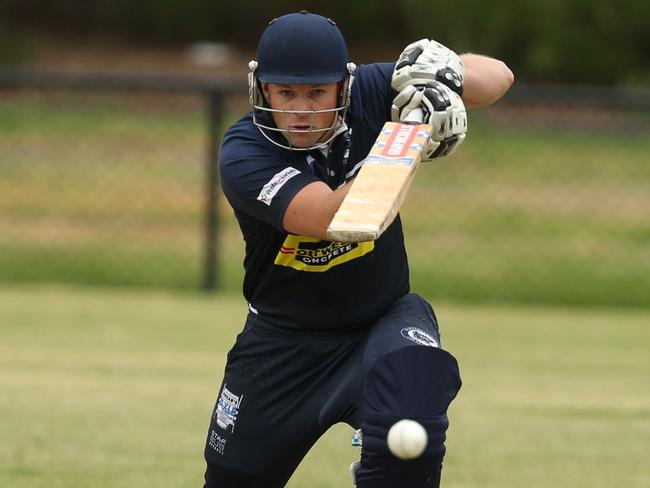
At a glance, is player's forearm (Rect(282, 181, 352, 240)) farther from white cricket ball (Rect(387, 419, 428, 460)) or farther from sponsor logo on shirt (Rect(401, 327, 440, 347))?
white cricket ball (Rect(387, 419, 428, 460))

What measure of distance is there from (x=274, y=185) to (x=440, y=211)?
8.52 meters

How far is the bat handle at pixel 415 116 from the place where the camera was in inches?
168

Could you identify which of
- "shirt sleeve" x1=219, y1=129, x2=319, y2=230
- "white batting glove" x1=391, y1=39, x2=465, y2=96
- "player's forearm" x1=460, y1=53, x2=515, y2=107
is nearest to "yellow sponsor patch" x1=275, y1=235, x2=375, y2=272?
"shirt sleeve" x1=219, y1=129, x2=319, y2=230

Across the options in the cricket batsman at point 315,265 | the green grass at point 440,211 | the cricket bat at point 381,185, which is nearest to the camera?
the cricket bat at point 381,185

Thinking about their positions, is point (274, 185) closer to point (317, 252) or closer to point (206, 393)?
point (317, 252)

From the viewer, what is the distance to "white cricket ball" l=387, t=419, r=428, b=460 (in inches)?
154

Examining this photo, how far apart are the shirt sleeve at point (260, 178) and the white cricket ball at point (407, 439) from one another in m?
0.73

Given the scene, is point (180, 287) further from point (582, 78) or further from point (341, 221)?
point (582, 78)

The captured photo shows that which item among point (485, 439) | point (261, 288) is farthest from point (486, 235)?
point (261, 288)

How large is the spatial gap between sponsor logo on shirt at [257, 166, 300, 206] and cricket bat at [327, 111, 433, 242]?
0.25 meters

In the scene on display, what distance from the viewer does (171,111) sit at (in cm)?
1575

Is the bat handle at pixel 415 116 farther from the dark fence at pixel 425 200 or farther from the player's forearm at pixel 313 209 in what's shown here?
the dark fence at pixel 425 200

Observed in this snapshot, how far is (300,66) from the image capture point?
14.1 feet

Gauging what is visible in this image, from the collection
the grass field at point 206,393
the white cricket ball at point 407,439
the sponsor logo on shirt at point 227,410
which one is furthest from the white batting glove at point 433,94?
the grass field at point 206,393
